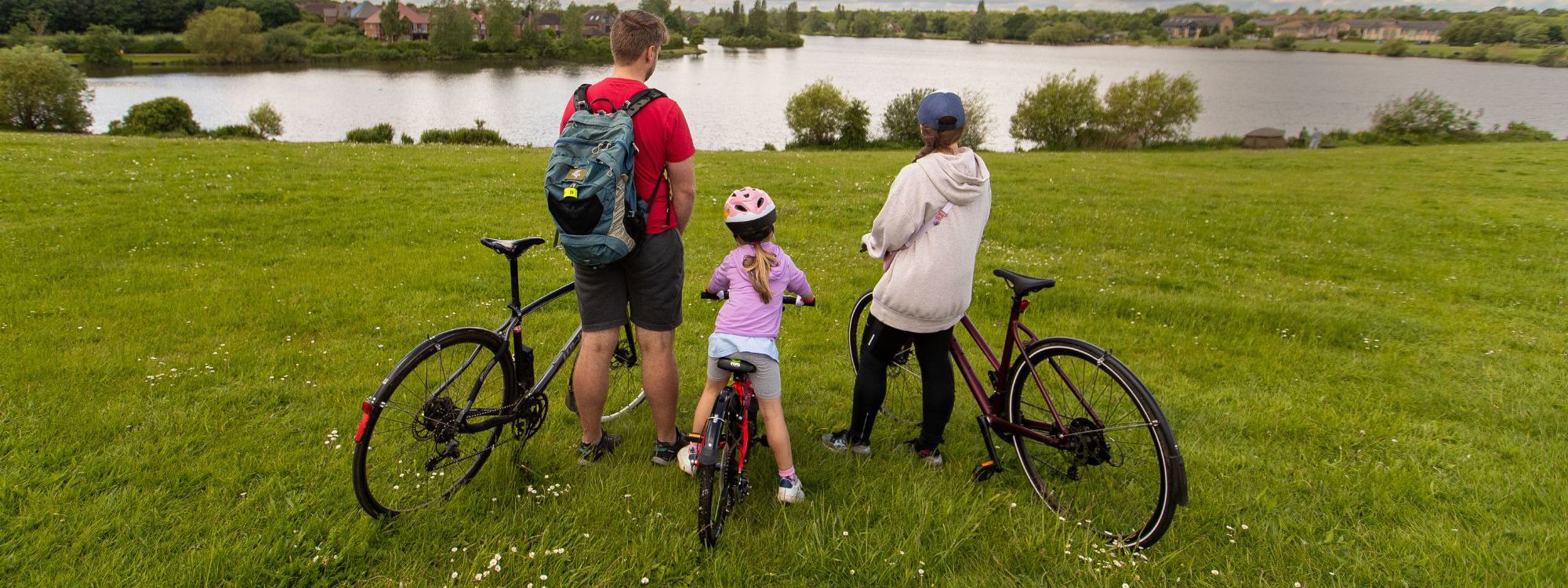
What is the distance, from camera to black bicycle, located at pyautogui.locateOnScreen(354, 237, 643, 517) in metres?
3.08

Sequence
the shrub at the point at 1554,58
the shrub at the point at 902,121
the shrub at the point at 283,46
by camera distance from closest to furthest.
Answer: the shrub at the point at 902,121 < the shrub at the point at 283,46 < the shrub at the point at 1554,58

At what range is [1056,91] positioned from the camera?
143ft

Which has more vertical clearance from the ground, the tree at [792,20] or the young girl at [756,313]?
the tree at [792,20]

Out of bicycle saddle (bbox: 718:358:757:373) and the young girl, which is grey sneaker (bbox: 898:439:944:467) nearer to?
the young girl

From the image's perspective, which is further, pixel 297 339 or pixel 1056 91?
pixel 1056 91

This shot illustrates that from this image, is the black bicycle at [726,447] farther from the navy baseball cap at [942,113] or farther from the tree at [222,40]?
the tree at [222,40]

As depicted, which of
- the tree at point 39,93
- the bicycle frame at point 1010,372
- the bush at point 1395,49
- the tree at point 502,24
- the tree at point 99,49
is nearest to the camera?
the bicycle frame at point 1010,372

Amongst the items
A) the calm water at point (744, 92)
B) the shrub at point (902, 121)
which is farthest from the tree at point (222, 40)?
the shrub at point (902, 121)

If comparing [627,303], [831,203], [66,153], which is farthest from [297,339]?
[66,153]

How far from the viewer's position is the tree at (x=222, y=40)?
7081 centimetres

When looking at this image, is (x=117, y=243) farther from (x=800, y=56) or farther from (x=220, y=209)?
(x=800, y=56)

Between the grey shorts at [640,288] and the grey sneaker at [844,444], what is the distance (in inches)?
47.8

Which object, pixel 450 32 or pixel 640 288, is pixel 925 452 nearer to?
pixel 640 288

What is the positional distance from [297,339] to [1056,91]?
45.1 metres
